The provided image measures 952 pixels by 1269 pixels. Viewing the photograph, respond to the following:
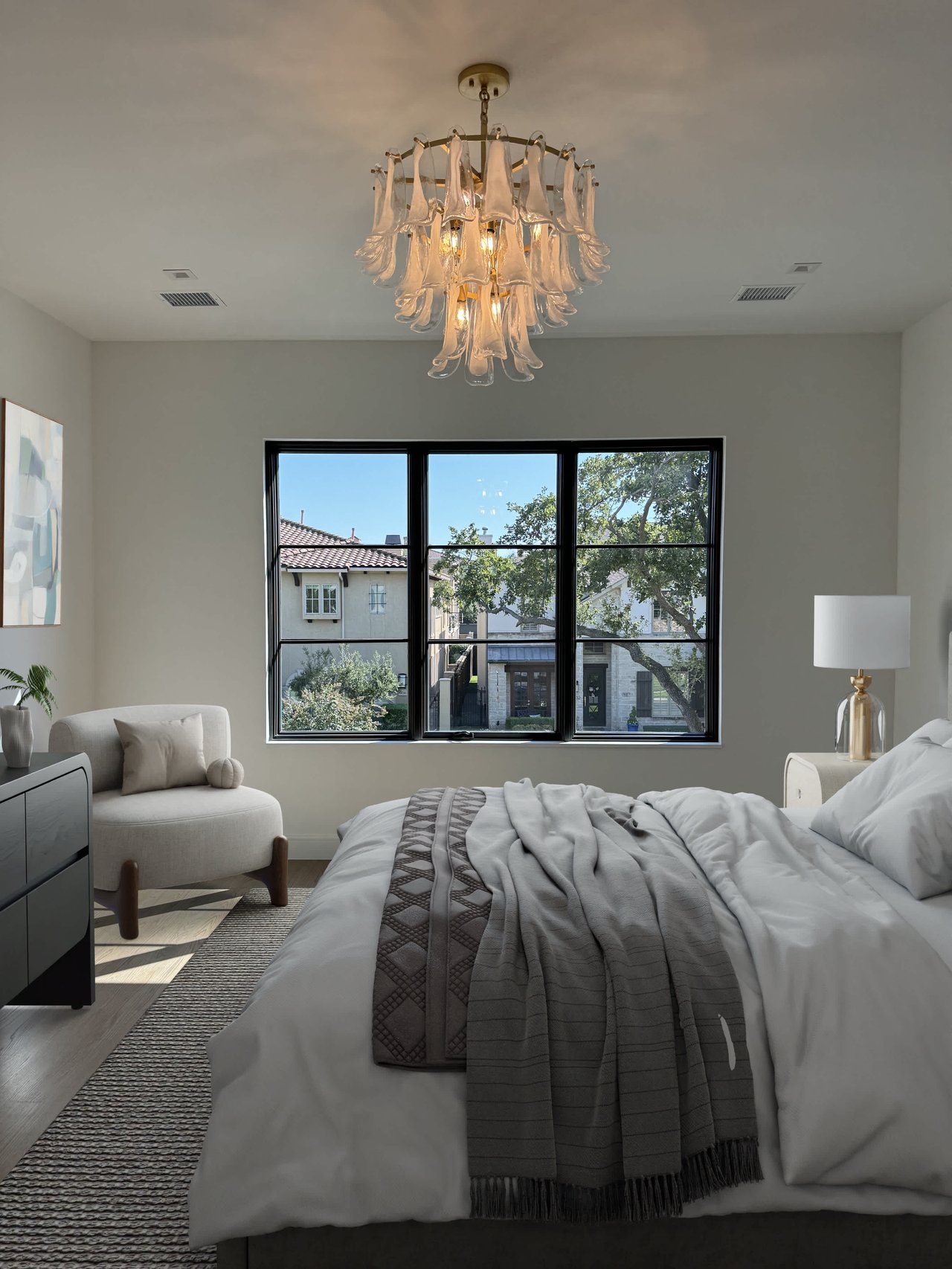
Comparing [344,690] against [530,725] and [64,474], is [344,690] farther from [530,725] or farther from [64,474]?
[64,474]

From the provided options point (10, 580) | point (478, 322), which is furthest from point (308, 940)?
point (10, 580)

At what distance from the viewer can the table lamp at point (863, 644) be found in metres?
4.12

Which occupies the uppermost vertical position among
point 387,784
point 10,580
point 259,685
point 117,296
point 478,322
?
point 117,296

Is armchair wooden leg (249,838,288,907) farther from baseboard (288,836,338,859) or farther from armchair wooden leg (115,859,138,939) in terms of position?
baseboard (288,836,338,859)

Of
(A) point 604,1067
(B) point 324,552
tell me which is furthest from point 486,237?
(B) point 324,552

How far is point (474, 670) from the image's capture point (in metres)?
5.33

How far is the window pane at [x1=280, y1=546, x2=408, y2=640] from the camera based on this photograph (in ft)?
17.5

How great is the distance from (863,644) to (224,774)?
304 centimetres

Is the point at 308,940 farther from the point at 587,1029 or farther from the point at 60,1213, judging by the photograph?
the point at 60,1213

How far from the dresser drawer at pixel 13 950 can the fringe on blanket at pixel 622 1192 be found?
1.74m

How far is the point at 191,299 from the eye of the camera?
4.43 metres

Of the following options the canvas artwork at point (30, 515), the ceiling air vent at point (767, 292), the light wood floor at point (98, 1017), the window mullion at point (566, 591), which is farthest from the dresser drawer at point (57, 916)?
the ceiling air vent at point (767, 292)

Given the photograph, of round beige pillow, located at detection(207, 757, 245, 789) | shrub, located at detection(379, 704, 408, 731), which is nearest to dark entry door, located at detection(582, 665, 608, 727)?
shrub, located at detection(379, 704, 408, 731)

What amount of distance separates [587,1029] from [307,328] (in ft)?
13.3
